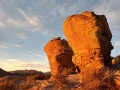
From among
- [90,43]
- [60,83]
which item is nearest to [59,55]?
[60,83]

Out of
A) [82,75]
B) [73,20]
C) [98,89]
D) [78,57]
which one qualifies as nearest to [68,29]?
[73,20]

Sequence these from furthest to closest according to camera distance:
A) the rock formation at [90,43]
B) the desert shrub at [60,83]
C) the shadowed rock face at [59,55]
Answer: the shadowed rock face at [59,55], the desert shrub at [60,83], the rock formation at [90,43]

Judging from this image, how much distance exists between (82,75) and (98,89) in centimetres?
296

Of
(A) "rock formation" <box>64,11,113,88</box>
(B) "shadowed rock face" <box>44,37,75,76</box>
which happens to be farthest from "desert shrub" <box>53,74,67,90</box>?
(B) "shadowed rock face" <box>44,37,75,76</box>

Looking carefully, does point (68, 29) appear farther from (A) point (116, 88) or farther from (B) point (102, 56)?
(A) point (116, 88)

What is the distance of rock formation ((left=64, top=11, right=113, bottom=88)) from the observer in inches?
914

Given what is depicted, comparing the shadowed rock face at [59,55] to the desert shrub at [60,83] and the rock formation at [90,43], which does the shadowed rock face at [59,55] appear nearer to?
the desert shrub at [60,83]

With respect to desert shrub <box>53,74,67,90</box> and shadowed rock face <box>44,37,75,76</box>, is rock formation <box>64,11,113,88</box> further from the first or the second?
shadowed rock face <box>44,37,75,76</box>

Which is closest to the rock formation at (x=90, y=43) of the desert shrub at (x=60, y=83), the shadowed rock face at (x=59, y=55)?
the desert shrub at (x=60, y=83)

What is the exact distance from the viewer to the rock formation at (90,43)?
23.2 meters

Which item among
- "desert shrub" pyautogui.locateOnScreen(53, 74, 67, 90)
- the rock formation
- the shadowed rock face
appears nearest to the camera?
the rock formation

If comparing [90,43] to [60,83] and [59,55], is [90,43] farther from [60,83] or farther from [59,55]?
[59,55]

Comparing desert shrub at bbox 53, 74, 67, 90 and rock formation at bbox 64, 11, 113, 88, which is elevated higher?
rock formation at bbox 64, 11, 113, 88

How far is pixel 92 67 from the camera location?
23375mm
